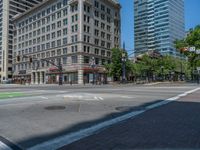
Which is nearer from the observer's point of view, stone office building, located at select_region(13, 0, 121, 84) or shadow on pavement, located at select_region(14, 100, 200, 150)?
shadow on pavement, located at select_region(14, 100, 200, 150)

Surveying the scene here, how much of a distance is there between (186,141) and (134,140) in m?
1.16

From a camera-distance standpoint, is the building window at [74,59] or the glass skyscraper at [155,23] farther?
the glass skyscraper at [155,23]

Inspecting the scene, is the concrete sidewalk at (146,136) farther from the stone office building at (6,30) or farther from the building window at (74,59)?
the stone office building at (6,30)

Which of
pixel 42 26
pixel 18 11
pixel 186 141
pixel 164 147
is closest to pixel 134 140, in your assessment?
pixel 164 147

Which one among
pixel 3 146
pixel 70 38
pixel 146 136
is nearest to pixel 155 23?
pixel 70 38

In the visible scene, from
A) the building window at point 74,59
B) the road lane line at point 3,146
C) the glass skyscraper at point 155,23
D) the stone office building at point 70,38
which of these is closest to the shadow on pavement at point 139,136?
the road lane line at point 3,146

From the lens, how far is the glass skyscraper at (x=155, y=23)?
132375 millimetres

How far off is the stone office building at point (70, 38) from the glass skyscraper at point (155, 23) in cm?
5250

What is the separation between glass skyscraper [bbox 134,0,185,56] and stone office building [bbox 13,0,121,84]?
5250 centimetres

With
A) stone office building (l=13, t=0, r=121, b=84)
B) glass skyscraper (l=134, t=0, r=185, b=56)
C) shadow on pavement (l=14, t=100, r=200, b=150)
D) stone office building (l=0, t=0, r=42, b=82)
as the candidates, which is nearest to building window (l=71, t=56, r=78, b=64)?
stone office building (l=13, t=0, r=121, b=84)

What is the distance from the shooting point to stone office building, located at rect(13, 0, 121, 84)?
216 ft

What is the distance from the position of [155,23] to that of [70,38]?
266ft

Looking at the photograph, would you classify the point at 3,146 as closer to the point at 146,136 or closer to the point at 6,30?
the point at 146,136

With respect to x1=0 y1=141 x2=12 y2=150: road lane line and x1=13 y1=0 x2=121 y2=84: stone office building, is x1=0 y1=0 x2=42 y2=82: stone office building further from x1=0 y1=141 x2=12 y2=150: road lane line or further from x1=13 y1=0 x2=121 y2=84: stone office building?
x1=0 y1=141 x2=12 y2=150: road lane line
